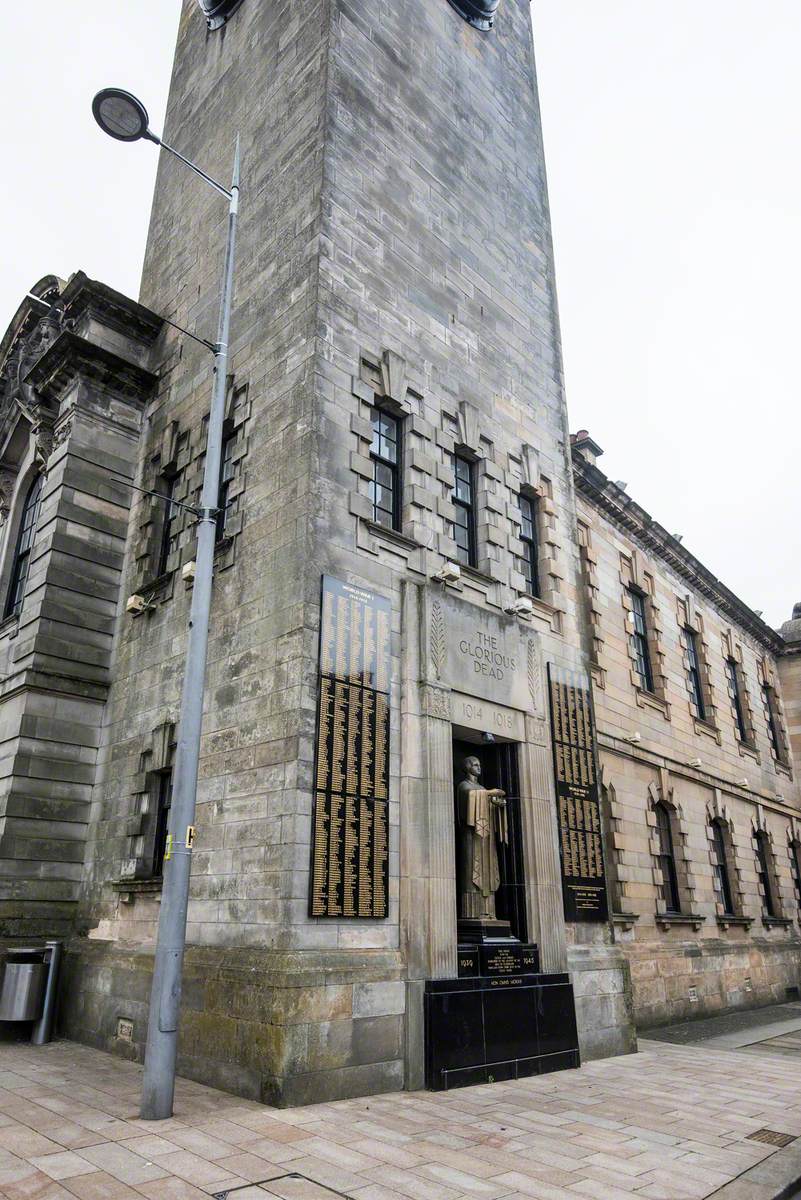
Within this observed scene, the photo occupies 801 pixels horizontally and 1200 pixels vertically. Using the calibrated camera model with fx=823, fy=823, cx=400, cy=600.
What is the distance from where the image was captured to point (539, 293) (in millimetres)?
18000

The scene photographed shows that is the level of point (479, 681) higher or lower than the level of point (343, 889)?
higher

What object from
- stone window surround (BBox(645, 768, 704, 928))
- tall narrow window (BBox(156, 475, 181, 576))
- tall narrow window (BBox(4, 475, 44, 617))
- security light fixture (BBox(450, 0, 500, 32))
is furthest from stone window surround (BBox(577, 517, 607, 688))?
tall narrow window (BBox(4, 475, 44, 617))

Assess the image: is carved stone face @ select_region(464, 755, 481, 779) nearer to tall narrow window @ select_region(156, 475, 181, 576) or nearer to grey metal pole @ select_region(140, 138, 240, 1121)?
grey metal pole @ select_region(140, 138, 240, 1121)

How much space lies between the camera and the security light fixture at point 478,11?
1825 centimetres

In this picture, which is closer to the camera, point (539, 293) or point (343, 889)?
point (343, 889)

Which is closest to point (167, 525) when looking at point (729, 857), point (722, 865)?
point (722, 865)

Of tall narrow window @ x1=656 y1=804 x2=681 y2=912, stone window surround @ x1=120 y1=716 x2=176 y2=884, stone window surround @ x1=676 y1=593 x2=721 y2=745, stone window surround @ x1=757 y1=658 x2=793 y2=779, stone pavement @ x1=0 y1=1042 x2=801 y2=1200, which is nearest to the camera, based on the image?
stone pavement @ x1=0 y1=1042 x2=801 y2=1200

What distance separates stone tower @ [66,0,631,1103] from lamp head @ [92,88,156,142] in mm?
3028

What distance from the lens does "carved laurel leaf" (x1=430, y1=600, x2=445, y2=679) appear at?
12.1m

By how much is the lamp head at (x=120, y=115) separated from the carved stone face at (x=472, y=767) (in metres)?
Result: 9.49

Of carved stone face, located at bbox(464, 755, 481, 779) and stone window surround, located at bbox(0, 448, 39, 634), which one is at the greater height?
stone window surround, located at bbox(0, 448, 39, 634)

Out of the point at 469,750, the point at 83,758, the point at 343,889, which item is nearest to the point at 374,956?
the point at 343,889

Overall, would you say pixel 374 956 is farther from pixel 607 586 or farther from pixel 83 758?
pixel 607 586

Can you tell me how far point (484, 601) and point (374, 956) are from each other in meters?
5.93
